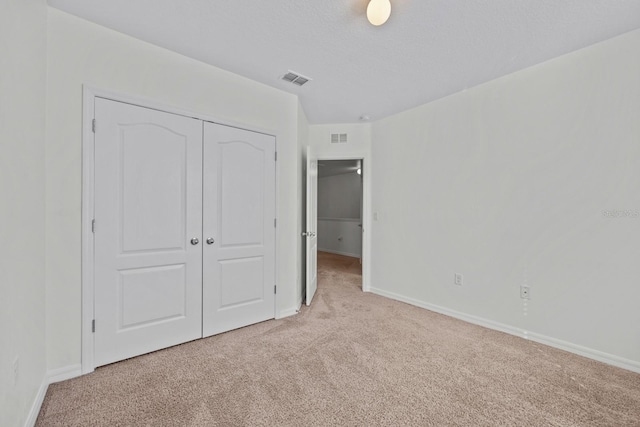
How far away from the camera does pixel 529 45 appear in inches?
82.7

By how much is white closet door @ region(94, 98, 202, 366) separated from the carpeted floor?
225 millimetres

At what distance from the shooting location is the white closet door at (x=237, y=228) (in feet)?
7.97

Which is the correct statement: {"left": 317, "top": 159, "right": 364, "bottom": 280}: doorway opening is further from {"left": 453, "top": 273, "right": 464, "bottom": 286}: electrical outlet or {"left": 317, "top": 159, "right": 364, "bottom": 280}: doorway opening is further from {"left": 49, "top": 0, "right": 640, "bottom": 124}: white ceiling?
{"left": 49, "top": 0, "right": 640, "bottom": 124}: white ceiling

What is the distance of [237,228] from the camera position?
2.60 m

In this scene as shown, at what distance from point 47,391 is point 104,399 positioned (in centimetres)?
41

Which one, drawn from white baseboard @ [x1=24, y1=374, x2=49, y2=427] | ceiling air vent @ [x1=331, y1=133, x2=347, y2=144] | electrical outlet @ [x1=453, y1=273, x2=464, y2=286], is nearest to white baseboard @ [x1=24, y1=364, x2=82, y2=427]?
white baseboard @ [x1=24, y1=374, x2=49, y2=427]

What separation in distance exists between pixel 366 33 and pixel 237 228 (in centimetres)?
196

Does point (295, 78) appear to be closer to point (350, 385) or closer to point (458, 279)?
point (350, 385)

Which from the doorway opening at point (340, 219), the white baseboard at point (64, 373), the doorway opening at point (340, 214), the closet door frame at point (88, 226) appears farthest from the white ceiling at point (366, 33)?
the doorway opening at point (340, 214)

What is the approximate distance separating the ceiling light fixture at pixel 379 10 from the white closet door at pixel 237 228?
151 cm

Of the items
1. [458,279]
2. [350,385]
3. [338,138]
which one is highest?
[338,138]

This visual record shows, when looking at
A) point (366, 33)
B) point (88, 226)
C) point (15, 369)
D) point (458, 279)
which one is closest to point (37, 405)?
point (15, 369)

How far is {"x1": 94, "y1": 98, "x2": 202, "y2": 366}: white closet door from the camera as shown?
1950 millimetres

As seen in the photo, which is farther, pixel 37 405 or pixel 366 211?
pixel 366 211
